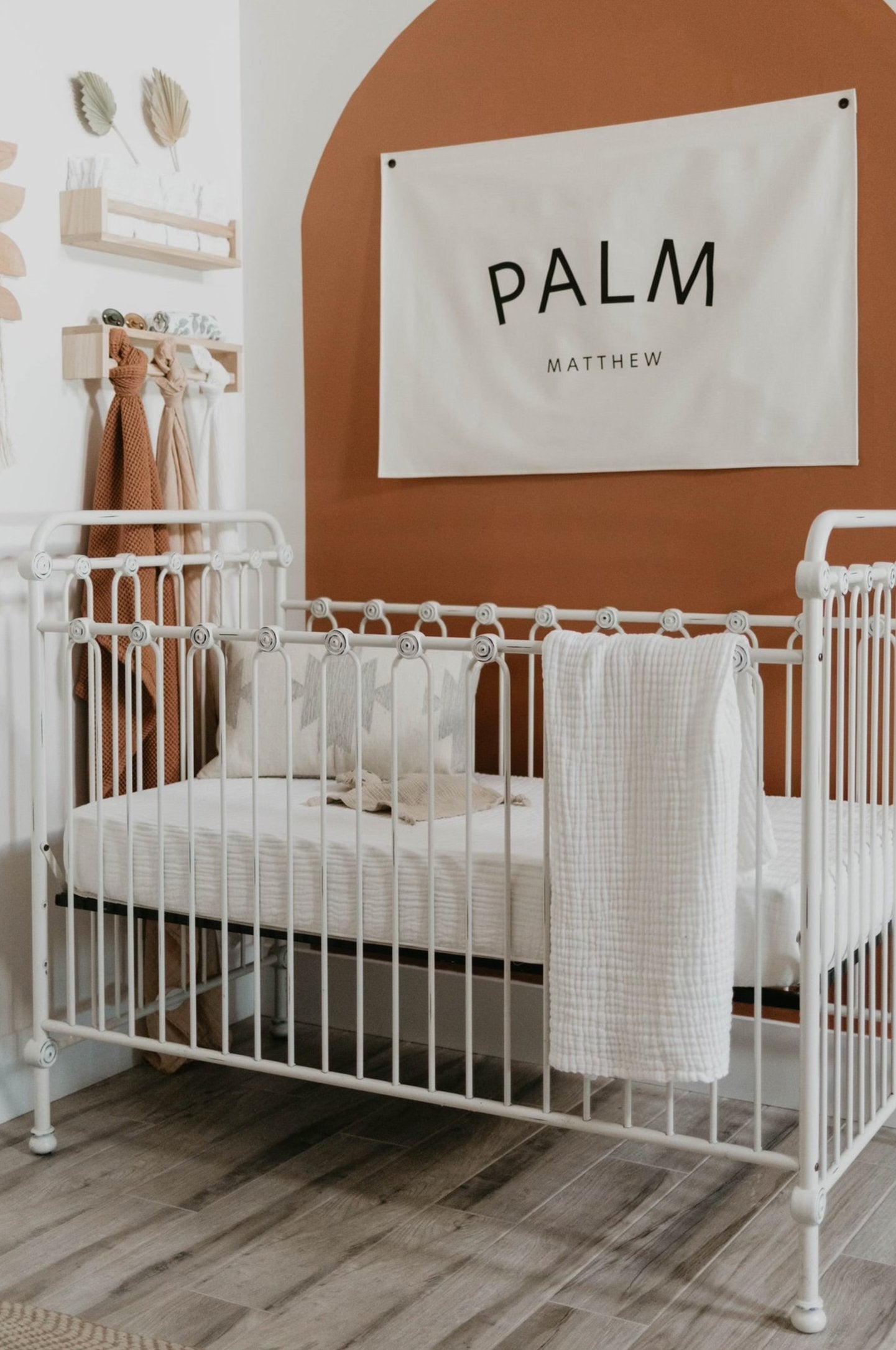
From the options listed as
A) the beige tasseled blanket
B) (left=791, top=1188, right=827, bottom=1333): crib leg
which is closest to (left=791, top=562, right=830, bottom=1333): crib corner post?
(left=791, top=1188, right=827, bottom=1333): crib leg

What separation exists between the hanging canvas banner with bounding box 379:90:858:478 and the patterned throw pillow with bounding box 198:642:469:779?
46 cm

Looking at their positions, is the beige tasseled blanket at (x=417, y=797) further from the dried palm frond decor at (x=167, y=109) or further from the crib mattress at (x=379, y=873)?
the dried palm frond decor at (x=167, y=109)

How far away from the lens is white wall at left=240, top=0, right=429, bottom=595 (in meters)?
2.92

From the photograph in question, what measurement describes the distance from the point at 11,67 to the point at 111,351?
1.59 feet

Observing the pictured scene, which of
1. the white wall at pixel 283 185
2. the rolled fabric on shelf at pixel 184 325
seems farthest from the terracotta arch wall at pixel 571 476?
the rolled fabric on shelf at pixel 184 325

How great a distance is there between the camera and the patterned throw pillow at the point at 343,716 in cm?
256

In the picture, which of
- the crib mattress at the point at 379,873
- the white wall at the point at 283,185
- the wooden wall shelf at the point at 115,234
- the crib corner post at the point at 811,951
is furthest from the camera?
the white wall at the point at 283,185

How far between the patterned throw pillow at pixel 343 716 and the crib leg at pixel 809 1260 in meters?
1.00

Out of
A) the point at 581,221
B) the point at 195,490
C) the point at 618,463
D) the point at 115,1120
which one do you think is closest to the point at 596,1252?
the point at 115,1120

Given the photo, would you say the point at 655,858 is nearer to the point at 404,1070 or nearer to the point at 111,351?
the point at 404,1070

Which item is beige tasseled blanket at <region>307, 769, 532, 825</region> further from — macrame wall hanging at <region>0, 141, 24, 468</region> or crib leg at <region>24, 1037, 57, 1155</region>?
macrame wall hanging at <region>0, 141, 24, 468</region>

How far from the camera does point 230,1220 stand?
83.1 inches

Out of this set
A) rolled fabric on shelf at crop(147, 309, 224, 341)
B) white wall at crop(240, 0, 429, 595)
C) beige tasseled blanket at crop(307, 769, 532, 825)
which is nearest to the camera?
beige tasseled blanket at crop(307, 769, 532, 825)

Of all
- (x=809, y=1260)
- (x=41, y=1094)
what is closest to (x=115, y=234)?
(x=41, y=1094)
